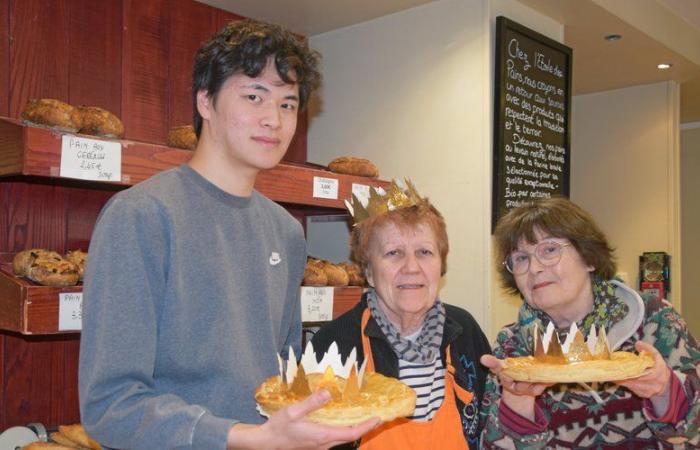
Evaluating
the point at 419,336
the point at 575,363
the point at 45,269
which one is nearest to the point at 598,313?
the point at 575,363

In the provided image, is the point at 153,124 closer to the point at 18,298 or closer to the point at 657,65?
the point at 18,298

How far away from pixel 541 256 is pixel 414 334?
420 millimetres

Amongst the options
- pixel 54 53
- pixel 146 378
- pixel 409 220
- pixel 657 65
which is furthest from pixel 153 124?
pixel 657 65

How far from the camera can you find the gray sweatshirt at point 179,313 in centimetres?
118

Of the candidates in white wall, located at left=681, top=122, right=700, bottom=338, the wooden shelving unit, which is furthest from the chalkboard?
white wall, located at left=681, top=122, right=700, bottom=338

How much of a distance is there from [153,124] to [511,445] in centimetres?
197

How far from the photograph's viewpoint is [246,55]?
1.45 meters

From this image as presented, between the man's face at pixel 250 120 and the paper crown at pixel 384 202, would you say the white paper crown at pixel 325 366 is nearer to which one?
the man's face at pixel 250 120

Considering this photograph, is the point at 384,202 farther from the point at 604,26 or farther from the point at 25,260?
the point at 604,26

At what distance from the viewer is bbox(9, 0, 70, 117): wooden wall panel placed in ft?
8.07

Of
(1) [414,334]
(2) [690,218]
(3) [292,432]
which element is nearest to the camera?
(3) [292,432]

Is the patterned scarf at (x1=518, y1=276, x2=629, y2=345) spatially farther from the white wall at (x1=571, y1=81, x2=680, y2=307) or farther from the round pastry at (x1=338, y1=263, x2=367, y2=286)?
the white wall at (x1=571, y1=81, x2=680, y2=307)

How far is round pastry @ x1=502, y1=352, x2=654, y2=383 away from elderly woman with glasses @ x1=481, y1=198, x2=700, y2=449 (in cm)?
4

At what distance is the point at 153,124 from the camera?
290cm
